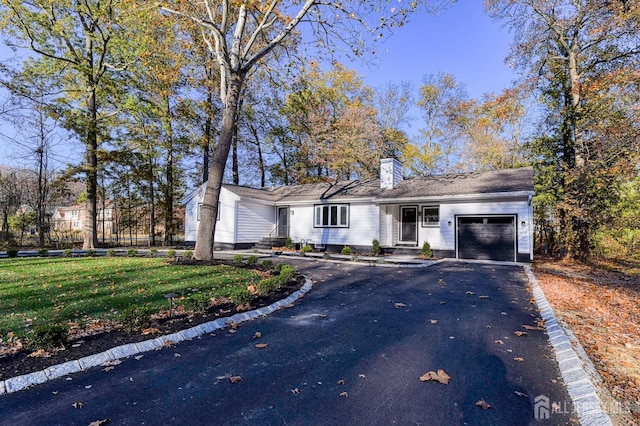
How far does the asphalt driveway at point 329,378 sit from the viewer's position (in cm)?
238

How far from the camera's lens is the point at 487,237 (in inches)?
541

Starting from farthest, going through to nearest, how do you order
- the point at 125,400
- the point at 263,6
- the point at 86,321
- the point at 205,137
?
the point at 205,137 < the point at 263,6 < the point at 86,321 < the point at 125,400

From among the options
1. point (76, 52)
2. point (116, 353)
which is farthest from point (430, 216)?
point (76, 52)

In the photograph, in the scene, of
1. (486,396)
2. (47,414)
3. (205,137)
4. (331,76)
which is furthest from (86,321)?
(331,76)

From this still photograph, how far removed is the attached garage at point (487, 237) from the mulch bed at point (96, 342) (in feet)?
37.9

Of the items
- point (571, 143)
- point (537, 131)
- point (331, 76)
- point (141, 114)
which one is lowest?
point (571, 143)

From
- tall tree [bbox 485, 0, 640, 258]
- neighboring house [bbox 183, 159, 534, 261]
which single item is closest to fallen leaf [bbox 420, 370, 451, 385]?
tall tree [bbox 485, 0, 640, 258]

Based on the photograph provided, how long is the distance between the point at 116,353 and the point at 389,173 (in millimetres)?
15052

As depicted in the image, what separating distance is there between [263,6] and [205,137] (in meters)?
13.4

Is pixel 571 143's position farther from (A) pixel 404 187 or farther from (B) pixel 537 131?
(A) pixel 404 187

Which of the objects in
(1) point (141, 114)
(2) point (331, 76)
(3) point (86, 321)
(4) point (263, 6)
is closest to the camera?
(3) point (86, 321)

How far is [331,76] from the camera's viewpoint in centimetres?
2600

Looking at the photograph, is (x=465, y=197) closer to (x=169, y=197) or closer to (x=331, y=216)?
(x=331, y=216)

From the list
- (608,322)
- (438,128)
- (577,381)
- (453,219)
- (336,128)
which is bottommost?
(608,322)
